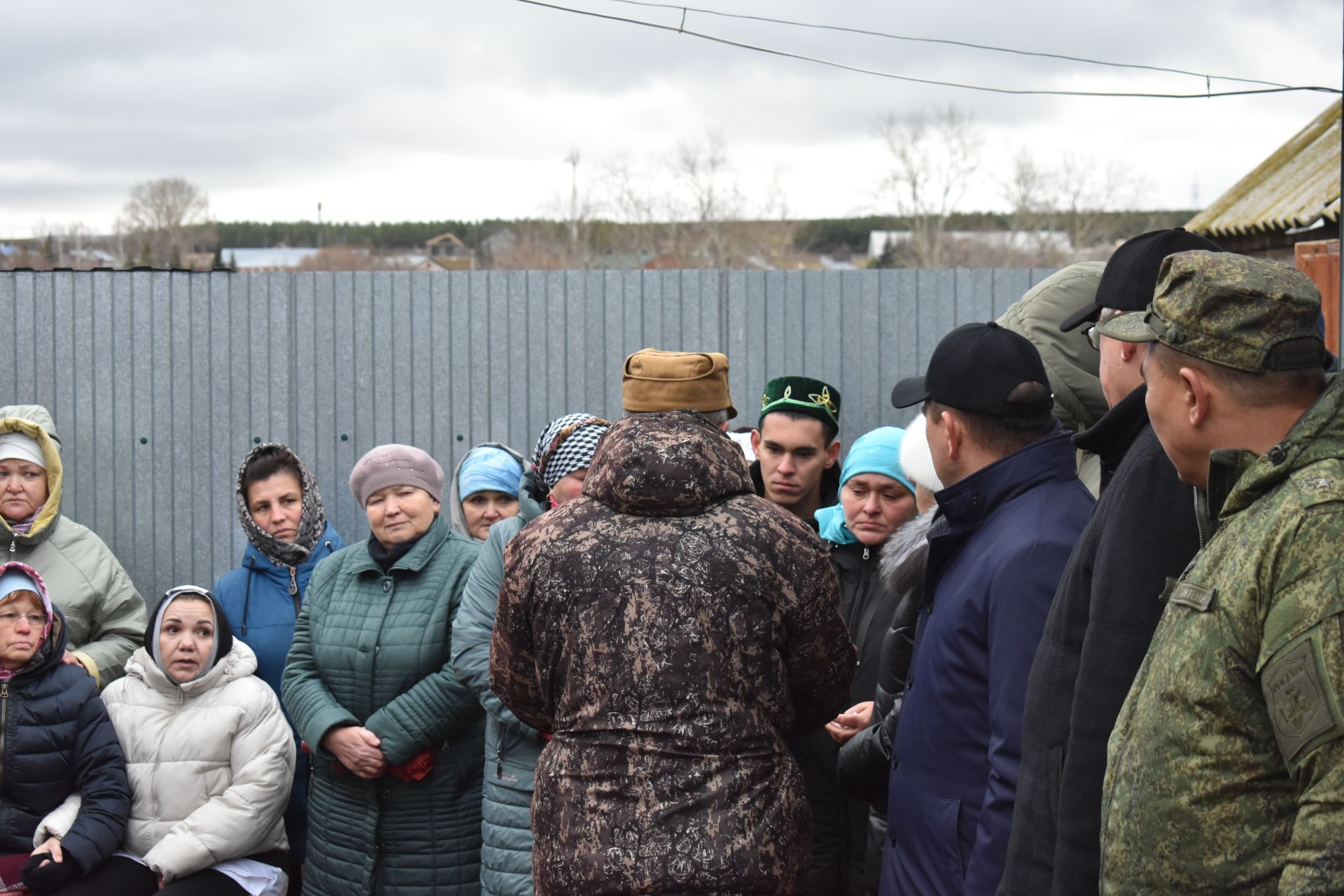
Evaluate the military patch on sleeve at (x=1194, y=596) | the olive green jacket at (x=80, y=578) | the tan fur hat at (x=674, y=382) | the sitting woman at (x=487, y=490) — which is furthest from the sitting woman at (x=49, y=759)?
the military patch on sleeve at (x=1194, y=596)

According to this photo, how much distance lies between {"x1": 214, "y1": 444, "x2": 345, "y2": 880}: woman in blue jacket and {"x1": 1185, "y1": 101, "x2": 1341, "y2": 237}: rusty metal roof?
5697 millimetres

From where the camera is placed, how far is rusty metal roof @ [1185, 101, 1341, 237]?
727 centimetres

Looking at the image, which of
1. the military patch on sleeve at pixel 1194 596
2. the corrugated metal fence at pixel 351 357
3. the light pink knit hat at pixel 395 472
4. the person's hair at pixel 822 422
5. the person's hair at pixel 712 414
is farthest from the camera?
the corrugated metal fence at pixel 351 357

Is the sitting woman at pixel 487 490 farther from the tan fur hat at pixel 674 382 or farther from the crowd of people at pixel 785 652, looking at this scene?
the tan fur hat at pixel 674 382

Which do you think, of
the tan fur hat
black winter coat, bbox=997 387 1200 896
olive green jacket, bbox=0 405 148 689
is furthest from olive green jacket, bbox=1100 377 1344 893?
olive green jacket, bbox=0 405 148 689

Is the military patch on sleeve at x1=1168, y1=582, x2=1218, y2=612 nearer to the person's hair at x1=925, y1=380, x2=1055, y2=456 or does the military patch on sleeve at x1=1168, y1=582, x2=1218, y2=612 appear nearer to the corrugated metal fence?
the person's hair at x1=925, y1=380, x2=1055, y2=456

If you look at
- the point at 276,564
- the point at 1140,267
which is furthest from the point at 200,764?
the point at 1140,267

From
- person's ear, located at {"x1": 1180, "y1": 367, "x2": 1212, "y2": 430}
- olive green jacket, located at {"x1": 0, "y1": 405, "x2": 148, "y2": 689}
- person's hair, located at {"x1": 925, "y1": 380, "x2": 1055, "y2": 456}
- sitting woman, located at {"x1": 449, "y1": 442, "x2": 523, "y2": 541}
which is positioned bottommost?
olive green jacket, located at {"x1": 0, "y1": 405, "x2": 148, "y2": 689}

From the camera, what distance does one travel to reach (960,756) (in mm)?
2320

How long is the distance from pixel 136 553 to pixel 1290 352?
5813mm

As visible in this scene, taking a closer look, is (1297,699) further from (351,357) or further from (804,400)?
(351,357)

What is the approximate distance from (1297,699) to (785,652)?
1.19 metres

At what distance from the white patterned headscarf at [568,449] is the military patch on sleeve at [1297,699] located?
2626mm

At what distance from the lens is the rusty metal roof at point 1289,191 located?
727 cm
